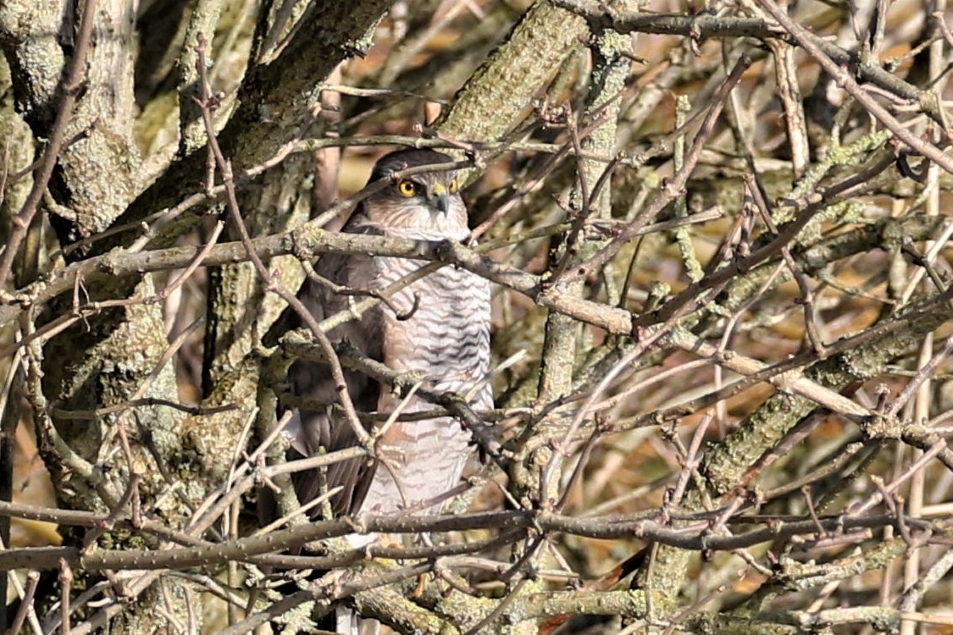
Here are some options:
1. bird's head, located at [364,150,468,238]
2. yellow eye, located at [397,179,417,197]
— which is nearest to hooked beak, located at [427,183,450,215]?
bird's head, located at [364,150,468,238]

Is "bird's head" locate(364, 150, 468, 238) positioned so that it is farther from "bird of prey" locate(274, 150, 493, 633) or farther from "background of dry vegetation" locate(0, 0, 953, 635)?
"background of dry vegetation" locate(0, 0, 953, 635)

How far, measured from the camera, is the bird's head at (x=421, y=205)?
531 cm

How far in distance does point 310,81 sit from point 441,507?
6.75 ft

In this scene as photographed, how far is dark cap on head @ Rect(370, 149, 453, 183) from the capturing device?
5027mm

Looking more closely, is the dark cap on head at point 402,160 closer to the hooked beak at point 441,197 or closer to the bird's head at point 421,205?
the bird's head at point 421,205

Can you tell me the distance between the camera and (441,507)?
512cm

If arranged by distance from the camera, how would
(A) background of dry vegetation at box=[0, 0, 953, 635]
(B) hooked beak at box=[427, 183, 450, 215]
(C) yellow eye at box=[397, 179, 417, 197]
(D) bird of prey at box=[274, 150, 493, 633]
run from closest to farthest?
(A) background of dry vegetation at box=[0, 0, 953, 635]
(D) bird of prey at box=[274, 150, 493, 633]
(B) hooked beak at box=[427, 183, 450, 215]
(C) yellow eye at box=[397, 179, 417, 197]

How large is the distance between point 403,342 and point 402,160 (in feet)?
2.09

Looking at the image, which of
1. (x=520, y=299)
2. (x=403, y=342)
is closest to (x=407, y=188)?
(x=403, y=342)

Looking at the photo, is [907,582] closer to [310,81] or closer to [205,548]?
[310,81]

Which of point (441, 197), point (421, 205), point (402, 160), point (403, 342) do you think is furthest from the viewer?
point (421, 205)

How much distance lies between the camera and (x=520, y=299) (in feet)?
21.7

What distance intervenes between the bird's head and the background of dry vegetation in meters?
0.18

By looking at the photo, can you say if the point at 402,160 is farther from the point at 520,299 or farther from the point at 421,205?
the point at 520,299
